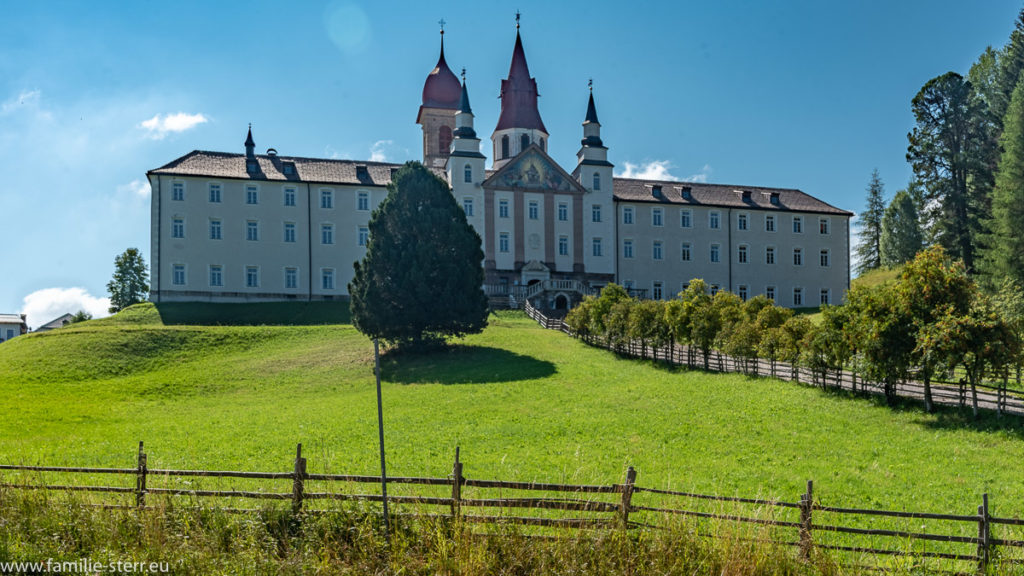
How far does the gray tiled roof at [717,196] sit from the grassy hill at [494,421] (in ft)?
80.9

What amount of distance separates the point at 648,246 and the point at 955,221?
20.1 meters

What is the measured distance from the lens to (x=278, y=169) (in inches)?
2069

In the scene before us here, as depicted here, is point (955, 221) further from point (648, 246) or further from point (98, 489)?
point (98, 489)

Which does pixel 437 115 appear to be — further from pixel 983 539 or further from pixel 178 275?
pixel 983 539

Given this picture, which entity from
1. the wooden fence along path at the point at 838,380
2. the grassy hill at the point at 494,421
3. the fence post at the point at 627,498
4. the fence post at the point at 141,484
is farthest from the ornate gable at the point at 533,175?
the fence post at the point at 627,498

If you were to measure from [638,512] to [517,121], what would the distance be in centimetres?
5355

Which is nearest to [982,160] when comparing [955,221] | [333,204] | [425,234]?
[955,221]

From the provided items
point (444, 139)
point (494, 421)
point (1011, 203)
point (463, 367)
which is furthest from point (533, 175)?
point (494, 421)

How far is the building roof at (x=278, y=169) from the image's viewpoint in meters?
50.4

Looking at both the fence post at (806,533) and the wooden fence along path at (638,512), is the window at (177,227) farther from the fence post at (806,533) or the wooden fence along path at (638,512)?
the fence post at (806,533)

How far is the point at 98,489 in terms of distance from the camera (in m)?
10.4

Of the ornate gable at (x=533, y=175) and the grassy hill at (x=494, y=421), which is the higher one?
the ornate gable at (x=533, y=175)

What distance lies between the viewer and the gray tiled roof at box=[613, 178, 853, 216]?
57.7 meters

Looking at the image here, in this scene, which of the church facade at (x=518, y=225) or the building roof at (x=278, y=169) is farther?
the building roof at (x=278, y=169)
